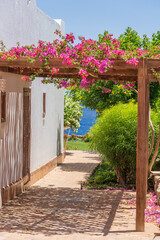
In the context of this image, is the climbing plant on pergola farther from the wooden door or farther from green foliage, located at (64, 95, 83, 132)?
green foliage, located at (64, 95, 83, 132)

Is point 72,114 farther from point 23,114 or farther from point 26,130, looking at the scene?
point 23,114

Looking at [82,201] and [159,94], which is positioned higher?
[159,94]

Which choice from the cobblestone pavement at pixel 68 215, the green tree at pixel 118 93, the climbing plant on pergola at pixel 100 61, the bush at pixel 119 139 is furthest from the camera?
the green tree at pixel 118 93

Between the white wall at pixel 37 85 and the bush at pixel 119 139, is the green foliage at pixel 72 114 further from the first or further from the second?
the bush at pixel 119 139

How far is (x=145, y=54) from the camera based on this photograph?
25.6ft

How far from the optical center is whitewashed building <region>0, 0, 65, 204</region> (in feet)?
28.6

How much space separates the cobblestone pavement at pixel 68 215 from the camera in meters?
6.63

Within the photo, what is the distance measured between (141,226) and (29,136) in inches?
173

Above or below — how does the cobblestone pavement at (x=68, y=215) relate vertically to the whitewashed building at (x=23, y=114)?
below

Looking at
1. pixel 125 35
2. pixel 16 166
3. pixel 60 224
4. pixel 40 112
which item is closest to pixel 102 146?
pixel 40 112

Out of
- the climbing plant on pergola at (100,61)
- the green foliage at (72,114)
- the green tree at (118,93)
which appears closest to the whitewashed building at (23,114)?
the climbing plant on pergola at (100,61)

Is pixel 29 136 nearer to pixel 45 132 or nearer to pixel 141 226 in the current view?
pixel 45 132

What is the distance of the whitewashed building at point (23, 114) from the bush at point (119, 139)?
1.64 meters

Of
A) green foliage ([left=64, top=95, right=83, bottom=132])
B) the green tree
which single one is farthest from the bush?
Result: green foliage ([left=64, top=95, right=83, bottom=132])
